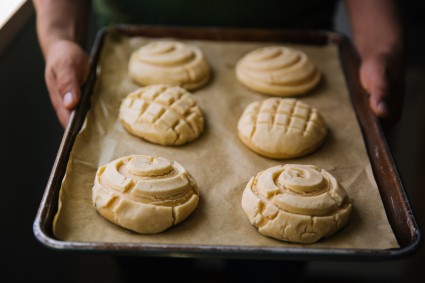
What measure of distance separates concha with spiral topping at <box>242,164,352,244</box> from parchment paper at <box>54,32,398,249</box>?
0.04 m

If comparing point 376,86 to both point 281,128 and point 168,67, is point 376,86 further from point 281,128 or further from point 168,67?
point 168,67

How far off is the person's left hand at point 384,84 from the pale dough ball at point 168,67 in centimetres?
70

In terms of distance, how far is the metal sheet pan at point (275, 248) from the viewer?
4.55ft

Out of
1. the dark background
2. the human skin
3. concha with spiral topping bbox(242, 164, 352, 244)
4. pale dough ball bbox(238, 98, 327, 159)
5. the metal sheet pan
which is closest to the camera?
the metal sheet pan

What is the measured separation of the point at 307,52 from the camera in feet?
8.27

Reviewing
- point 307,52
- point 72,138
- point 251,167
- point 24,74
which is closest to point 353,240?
point 251,167

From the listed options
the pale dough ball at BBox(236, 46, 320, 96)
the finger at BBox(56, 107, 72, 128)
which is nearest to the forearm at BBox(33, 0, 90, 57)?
the finger at BBox(56, 107, 72, 128)

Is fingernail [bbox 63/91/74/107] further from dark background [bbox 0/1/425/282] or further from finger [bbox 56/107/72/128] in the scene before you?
dark background [bbox 0/1/425/282]

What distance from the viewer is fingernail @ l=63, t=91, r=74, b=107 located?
1947 mm

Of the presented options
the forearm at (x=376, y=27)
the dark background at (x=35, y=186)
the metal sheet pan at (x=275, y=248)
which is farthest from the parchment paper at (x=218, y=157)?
the dark background at (x=35, y=186)

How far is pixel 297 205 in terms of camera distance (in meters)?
1.57

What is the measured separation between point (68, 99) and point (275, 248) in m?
1.02

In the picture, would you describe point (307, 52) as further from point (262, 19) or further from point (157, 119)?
point (157, 119)

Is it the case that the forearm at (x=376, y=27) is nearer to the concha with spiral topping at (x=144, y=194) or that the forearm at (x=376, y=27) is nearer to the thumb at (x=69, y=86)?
the concha with spiral topping at (x=144, y=194)
